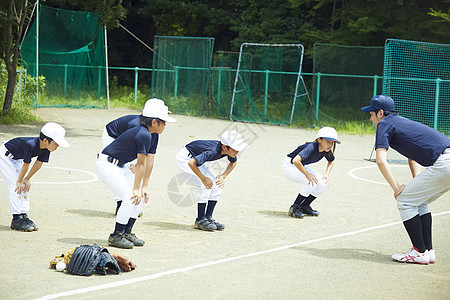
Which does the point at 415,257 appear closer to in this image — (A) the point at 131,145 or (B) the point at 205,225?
(B) the point at 205,225

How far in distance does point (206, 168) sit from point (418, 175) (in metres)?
2.93

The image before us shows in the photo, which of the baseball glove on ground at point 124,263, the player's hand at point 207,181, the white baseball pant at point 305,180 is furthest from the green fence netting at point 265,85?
the baseball glove on ground at point 124,263

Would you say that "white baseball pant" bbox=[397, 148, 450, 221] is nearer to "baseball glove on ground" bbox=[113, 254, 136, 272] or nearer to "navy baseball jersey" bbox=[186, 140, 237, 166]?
"navy baseball jersey" bbox=[186, 140, 237, 166]

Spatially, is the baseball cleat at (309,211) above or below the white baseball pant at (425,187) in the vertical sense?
below

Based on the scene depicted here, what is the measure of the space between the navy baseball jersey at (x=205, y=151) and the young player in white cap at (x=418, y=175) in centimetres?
222

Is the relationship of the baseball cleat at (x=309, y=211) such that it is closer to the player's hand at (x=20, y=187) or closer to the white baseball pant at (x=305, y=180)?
the white baseball pant at (x=305, y=180)

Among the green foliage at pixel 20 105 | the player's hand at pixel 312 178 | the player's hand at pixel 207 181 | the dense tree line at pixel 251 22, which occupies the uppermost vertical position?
the dense tree line at pixel 251 22

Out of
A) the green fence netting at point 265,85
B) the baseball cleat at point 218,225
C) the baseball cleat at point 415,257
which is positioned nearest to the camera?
the baseball cleat at point 415,257

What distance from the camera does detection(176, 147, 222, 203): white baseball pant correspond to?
857cm

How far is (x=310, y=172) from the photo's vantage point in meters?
9.81

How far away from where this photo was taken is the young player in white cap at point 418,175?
6926 mm

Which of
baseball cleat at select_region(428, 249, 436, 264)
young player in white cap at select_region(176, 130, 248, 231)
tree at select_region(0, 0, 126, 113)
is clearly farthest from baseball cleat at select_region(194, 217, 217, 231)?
tree at select_region(0, 0, 126, 113)

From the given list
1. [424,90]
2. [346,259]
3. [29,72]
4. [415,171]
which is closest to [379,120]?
[415,171]

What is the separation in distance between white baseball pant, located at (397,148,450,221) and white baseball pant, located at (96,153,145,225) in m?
2.98
